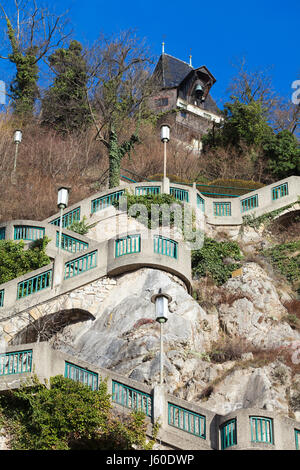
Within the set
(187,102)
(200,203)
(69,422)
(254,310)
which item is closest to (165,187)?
(200,203)

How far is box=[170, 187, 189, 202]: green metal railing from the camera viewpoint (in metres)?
29.8

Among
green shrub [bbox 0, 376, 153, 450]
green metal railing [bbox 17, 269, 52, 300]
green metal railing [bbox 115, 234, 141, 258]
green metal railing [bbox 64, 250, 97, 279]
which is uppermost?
green metal railing [bbox 115, 234, 141, 258]

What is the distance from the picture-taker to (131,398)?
17891 mm

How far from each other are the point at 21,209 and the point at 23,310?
30.0 ft

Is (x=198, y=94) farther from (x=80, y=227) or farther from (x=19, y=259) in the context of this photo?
(x=19, y=259)

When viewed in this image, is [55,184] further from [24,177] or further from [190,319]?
[190,319]

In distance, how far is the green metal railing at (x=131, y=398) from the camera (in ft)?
58.0

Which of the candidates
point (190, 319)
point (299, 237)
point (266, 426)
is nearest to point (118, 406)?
point (266, 426)

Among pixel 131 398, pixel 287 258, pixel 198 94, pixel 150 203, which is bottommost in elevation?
pixel 131 398

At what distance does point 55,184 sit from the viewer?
118 feet

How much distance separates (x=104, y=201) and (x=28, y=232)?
3288mm

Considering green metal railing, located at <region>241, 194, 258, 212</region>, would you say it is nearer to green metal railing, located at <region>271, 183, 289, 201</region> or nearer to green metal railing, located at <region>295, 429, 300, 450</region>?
green metal railing, located at <region>271, 183, 289, 201</region>

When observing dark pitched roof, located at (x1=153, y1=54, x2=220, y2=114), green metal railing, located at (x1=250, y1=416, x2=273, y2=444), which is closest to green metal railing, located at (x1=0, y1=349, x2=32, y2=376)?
Result: green metal railing, located at (x1=250, y1=416, x2=273, y2=444)

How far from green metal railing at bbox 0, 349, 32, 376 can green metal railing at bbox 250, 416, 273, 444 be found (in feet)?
16.0
